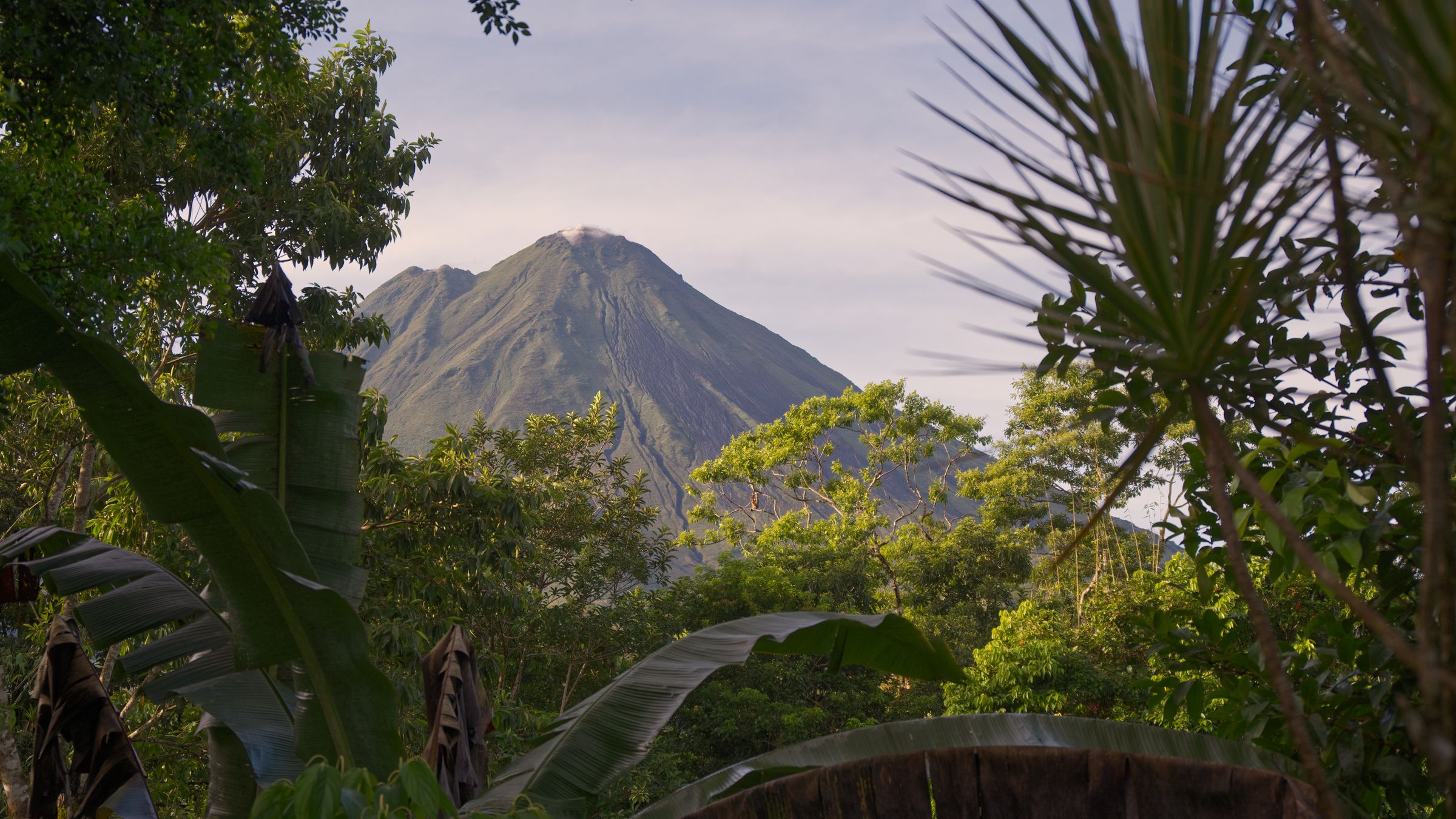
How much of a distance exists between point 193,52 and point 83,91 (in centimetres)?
44

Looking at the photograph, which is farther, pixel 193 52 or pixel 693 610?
pixel 693 610

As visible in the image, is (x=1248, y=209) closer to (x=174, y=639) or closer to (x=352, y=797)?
(x=352, y=797)

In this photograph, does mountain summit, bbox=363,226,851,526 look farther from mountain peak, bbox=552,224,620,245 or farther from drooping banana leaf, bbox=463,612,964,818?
A: drooping banana leaf, bbox=463,612,964,818

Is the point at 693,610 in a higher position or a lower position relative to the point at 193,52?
lower

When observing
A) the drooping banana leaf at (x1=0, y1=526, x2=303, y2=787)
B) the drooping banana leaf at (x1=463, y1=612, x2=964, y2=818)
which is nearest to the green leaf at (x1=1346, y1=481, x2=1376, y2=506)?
the drooping banana leaf at (x1=463, y1=612, x2=964, y2=818)

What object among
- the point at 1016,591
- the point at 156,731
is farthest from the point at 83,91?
the point at 1016,591

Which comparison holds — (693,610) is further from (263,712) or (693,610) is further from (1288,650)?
(1288,650)

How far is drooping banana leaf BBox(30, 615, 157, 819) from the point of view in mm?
2580

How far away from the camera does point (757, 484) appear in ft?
75.2

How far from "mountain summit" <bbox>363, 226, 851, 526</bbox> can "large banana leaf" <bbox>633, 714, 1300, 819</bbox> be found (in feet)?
264

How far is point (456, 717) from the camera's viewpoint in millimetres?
2977

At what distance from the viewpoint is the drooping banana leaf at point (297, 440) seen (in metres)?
2.96

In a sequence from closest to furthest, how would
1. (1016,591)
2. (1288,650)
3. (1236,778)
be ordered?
1. (1236,778)
2. (1288,650)
3. (1016,591)

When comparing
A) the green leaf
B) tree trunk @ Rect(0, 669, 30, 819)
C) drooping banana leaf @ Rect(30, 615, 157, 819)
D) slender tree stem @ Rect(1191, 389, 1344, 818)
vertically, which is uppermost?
the green leaf
